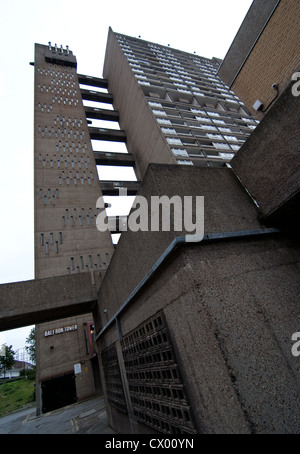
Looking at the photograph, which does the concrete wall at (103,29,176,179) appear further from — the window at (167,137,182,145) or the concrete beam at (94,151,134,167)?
the concrete beam at (94,151,134,167)

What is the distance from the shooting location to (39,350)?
18.0 m

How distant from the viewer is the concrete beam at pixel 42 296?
5.08 m

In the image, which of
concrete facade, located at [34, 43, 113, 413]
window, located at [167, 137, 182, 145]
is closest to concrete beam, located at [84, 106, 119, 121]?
concrete facade, located at [34, 43, 113, 413]

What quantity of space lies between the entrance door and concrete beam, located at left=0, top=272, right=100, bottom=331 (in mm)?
14589

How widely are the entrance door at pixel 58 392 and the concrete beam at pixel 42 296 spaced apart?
14589mm

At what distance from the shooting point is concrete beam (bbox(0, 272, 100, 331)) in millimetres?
5082

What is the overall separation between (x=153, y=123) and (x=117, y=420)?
3041 cm

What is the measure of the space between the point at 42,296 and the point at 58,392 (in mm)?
16622

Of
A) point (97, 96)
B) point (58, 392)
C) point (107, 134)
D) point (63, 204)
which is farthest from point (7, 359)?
point (97, 96)

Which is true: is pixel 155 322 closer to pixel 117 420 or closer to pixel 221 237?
pixel 221 237

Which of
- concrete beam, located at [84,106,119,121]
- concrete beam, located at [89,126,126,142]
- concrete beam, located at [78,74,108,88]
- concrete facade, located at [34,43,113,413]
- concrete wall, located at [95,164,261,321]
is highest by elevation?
concrete beam, located at [78,74,108,88]

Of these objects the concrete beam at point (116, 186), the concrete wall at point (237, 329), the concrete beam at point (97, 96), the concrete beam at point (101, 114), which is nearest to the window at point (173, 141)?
the concrete beam at point (116, 186)

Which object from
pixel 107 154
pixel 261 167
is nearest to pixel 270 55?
pixel 261 167

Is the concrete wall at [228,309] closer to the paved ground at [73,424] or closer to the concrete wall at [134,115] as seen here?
the paved ground at [73,424]
